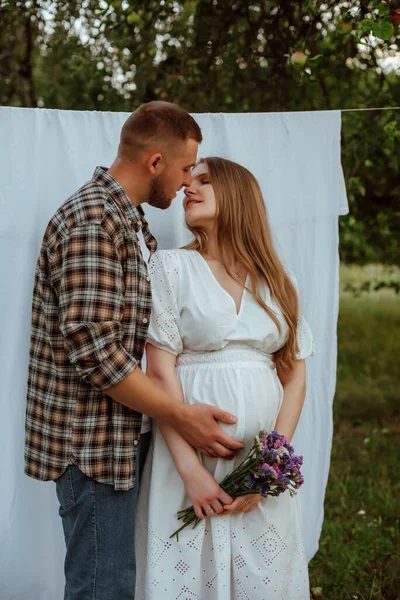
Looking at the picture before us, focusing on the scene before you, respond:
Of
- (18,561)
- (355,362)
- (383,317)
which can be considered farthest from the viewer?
(383,317)

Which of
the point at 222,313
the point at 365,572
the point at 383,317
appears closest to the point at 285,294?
the point at 222,313

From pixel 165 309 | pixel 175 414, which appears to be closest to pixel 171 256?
pixel 165 309

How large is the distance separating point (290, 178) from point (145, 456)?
3.92ft

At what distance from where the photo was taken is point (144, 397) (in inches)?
76.2

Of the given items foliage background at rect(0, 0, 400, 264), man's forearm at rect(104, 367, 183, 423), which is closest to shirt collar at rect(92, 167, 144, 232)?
man's forearm at rect(104, 367, 183, 423)

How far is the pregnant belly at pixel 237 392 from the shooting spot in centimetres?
214

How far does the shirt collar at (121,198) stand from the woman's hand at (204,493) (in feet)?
2.23

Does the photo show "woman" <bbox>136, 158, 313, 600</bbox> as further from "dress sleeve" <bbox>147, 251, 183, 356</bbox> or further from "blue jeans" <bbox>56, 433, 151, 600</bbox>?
"blue jeans" <bbox>56, 433, 151, 600</bbox>

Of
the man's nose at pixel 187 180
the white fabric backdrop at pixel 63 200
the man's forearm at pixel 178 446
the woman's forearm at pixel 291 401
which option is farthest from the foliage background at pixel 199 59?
the man's forearm at pixel 178 446

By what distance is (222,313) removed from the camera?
2178mm

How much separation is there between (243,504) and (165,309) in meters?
0.58

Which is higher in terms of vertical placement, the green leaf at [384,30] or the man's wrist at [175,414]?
the green leaf at [384,30]

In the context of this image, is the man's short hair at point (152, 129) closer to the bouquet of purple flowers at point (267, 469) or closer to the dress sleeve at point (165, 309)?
the dress sleeve at point (165, 309)

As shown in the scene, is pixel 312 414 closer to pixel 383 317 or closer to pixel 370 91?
pixel 370 91
